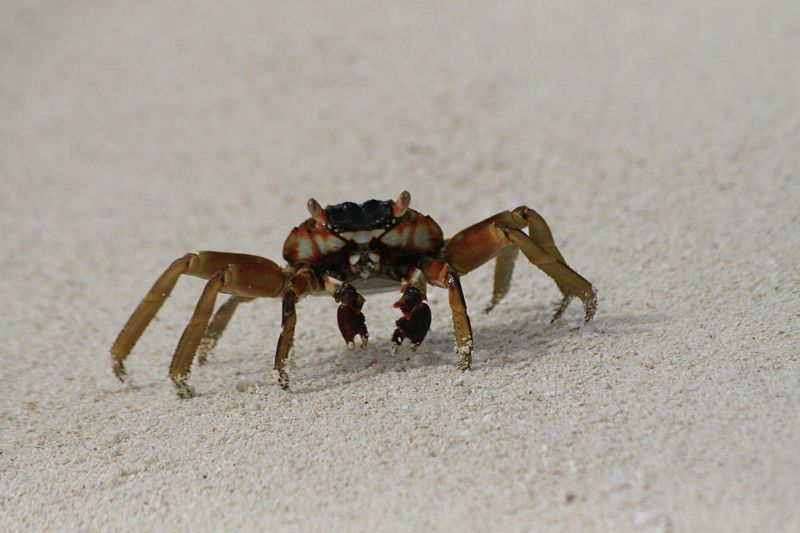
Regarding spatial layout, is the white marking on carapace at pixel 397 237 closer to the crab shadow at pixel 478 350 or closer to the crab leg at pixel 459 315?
the crab leg at pixel 459 315

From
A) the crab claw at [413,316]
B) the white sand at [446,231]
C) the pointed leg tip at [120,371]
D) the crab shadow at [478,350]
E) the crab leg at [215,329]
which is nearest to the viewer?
the white sand at [446,231]

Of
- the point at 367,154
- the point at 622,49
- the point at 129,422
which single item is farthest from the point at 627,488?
the point at 622,49

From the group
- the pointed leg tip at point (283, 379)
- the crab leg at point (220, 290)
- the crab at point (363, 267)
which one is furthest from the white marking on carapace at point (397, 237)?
the pointed leg tip at point (283, 379)

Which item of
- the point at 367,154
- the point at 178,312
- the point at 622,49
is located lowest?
the point at 178,312

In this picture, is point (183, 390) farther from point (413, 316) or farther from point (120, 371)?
point (413, 316)

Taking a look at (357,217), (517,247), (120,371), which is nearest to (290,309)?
(357,217)

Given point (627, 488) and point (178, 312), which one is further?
point (178, 312)

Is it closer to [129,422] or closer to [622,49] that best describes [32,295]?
[129,422]
